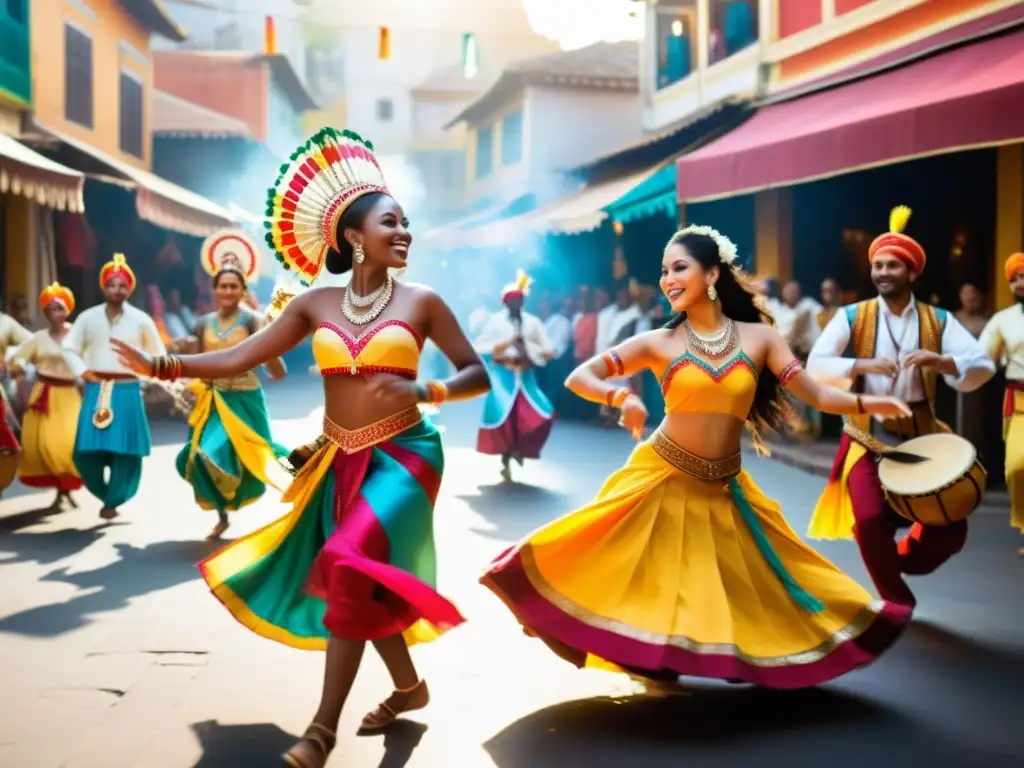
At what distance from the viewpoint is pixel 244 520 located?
1078 cm

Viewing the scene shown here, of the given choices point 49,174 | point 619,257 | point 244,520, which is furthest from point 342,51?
point 244,520

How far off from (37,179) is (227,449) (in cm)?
654

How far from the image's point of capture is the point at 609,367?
5.61m

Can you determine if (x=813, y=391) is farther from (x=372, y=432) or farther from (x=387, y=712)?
(x=387, y=712)

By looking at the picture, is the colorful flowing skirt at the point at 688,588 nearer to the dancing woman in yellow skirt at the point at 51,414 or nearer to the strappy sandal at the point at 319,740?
the strappy sandal at the point at 319,740

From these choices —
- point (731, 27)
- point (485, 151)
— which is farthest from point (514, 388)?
point (485, 151)

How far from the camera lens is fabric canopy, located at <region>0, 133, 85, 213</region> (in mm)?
14016

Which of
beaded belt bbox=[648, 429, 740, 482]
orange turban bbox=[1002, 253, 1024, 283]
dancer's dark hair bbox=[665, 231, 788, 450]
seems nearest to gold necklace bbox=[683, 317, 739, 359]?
dancer's dark hair bbox=[665, 231, 788, 450]

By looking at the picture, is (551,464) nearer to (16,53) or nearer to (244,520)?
(244,520)

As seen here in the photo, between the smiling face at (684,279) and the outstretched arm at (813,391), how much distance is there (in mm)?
315

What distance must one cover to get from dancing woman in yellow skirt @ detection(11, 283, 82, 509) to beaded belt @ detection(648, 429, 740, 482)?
669 centimetres

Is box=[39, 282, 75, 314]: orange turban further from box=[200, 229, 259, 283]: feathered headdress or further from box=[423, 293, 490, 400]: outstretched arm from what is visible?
box=[423, 293, 490, 400]: outstretched arm

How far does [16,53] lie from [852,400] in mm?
16868

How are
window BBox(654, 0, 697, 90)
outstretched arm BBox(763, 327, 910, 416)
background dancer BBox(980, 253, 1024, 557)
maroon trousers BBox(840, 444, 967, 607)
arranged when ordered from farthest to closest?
window BBox(654, 0, 697, 90), background dancer BBox(980, 253, 1024, 557), maroon trousers BBox(840, 444, 967, 607), outstretched arm BBox(763, 327, 910, 416)
